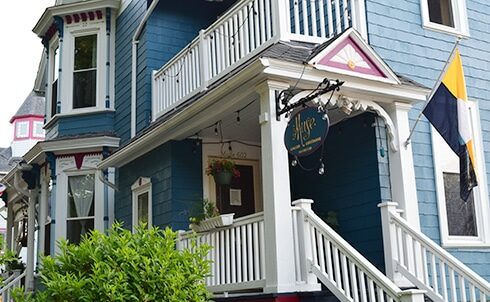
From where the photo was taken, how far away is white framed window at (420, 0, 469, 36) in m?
9.80

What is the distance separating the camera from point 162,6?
12414 mm

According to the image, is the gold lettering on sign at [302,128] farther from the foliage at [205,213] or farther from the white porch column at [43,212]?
the white porch column at [43,212]

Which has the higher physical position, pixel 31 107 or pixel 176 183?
pixel 31 107

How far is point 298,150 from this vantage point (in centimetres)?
670

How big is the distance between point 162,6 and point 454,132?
22.2 feet

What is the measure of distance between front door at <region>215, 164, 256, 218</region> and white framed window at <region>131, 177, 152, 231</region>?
1260 millimetres

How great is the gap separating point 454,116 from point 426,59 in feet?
5.36

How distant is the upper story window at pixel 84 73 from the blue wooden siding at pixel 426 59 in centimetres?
683

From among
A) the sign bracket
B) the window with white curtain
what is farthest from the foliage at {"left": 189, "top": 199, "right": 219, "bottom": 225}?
the window with white curtain

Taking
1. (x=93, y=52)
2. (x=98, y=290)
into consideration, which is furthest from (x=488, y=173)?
(x=93, y=52)

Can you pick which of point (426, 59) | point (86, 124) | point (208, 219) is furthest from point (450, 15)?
point (86, 124)

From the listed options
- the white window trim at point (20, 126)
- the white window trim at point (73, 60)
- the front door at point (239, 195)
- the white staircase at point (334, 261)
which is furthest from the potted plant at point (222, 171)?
the white window trim at point (20, 126)

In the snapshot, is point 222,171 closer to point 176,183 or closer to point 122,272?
point 176,183

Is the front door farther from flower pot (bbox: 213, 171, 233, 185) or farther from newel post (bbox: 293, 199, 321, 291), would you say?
newel post (bbox: 293, 199, 321, 291)
